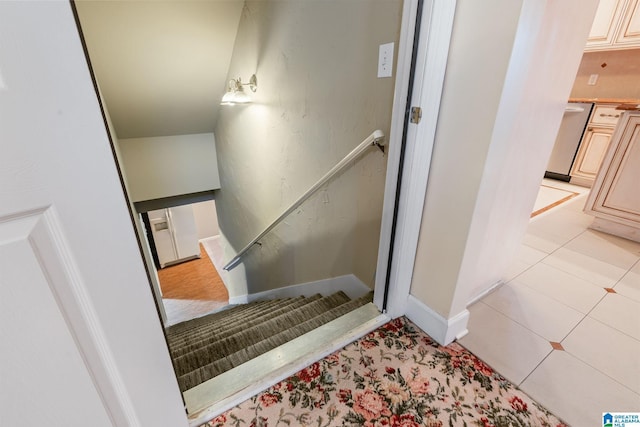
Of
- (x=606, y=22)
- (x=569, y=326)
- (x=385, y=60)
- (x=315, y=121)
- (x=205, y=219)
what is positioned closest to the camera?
(x=385, y=60)

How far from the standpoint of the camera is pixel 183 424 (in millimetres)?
853

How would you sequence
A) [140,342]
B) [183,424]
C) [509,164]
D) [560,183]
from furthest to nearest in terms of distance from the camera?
[560,183] → [509,164] → [183,424] → [140,342]

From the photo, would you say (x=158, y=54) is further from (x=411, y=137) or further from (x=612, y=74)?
(x=612, y=74)

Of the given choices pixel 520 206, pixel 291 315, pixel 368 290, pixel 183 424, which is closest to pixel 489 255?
pixel 520 206

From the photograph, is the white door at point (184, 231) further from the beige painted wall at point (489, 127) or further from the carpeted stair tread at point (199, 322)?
the beige painted wall at point (489, 127)

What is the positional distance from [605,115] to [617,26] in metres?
0.88

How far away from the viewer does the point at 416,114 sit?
1.05m

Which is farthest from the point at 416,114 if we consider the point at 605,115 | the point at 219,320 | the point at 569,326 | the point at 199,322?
the point at 605,115

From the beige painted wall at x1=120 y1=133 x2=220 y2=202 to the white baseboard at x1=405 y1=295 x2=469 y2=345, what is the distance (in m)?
3.59

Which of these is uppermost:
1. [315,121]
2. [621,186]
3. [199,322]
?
[315,121]

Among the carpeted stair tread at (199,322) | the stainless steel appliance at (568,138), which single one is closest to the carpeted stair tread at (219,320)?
the carpeted stair tread at (199,322)

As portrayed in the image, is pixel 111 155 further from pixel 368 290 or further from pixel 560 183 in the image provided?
pixel 560 183

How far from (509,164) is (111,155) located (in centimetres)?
140

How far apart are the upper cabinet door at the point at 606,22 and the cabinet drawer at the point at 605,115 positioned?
653mm
